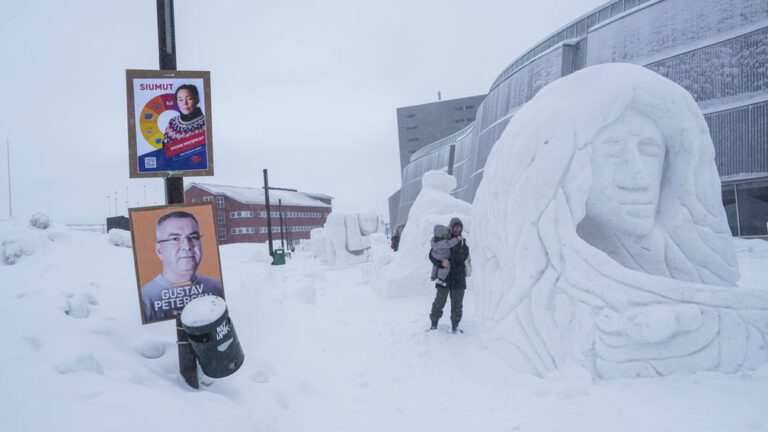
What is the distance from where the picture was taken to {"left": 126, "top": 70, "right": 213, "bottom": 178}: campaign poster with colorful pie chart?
2.95 meters

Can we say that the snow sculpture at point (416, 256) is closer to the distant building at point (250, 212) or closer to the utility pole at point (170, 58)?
the utility pole at point (170, 58)

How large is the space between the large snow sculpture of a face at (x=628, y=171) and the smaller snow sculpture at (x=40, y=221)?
27.9 feet

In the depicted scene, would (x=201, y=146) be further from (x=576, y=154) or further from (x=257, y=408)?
(x=576, y=154)

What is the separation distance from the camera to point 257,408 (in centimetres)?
279

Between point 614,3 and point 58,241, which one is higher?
point 614,3

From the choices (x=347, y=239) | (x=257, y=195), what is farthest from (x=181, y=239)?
(x=257, y=195)

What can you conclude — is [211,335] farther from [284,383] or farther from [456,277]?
[456,277]

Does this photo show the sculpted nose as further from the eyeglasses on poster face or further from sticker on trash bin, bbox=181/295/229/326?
the eyeglasses on poster face

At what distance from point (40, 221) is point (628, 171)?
29.3ft

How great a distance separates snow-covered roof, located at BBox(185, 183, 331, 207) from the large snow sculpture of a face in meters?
32.5

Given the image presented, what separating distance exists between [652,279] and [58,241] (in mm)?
8068

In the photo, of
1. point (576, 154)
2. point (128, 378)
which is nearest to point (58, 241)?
point (128, 378)

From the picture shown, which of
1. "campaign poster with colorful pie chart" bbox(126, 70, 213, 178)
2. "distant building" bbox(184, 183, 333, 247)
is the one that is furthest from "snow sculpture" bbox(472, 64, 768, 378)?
"distant building" bbox(184, 183, 333, 247)

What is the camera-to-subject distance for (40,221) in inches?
271
